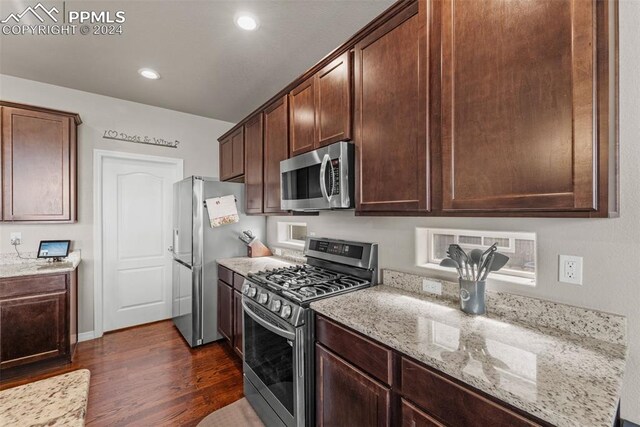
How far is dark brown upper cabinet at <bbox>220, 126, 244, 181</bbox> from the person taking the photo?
124 inches

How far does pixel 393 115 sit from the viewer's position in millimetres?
1451

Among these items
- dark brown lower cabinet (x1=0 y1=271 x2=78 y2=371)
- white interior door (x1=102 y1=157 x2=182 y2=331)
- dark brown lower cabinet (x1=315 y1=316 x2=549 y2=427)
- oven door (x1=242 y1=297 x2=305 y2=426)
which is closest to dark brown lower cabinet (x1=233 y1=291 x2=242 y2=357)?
oven door (x1=242 y1=297 x2=305 y2=426)

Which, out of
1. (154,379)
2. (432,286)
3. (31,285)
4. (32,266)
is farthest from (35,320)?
(432,286)

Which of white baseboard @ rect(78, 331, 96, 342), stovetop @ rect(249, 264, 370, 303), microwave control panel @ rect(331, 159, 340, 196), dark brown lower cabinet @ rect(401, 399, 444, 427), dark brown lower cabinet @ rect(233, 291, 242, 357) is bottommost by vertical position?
white baseboard @ rect(78, 331, 96, 342)

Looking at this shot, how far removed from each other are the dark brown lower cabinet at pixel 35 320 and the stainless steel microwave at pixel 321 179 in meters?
2.21

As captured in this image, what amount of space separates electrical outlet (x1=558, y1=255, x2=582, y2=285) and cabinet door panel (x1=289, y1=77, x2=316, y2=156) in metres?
1.51

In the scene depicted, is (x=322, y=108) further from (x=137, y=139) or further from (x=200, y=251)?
(x=137, y=139)

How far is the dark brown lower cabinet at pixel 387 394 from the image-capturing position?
0.86 meters

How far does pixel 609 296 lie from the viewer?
1.07 metres

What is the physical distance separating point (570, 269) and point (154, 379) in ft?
9.71

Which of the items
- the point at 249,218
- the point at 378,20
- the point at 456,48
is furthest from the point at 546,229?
the point at 249,218

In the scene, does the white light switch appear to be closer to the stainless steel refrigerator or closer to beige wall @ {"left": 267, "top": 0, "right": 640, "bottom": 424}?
the stainless steel refrigerator

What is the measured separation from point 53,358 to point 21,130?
2.09 m

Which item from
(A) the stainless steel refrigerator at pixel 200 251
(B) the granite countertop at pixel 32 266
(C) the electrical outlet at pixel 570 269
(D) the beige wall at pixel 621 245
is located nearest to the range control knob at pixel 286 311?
(D) the beige wall at pixel 621 245
